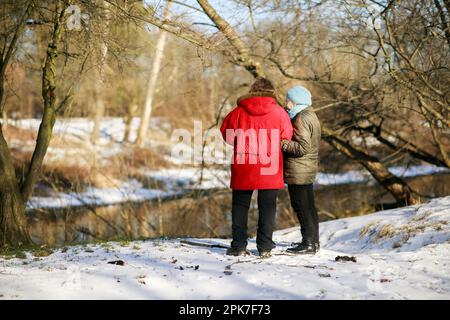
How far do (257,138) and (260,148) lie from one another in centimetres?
10

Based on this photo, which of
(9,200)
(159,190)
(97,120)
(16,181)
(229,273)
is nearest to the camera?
(229,273)

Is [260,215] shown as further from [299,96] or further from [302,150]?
[299,96]

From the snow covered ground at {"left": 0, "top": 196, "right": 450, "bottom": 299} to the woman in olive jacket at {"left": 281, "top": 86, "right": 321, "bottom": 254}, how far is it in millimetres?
332

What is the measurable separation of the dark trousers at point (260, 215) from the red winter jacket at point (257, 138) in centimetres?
12

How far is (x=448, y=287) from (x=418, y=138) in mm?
9869

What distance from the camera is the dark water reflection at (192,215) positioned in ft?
40.1

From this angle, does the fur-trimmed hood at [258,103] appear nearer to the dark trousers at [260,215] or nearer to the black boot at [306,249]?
the dark trousers at [260,215]

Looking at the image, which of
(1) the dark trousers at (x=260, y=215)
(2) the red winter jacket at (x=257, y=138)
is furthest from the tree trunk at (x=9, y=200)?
(2) the red winter jacket at (x=257, y=138)

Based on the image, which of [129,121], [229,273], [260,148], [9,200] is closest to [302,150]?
[260,148]

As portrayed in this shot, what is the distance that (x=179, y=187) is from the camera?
2048 centimetres

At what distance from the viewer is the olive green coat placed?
5.70 metres

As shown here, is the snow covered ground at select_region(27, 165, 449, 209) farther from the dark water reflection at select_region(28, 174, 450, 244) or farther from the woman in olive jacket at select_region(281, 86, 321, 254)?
the woman in olive jacket at select_region(281, 86, 321, 254)

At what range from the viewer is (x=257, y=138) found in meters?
5.52

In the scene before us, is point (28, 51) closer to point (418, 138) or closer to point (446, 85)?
point (446, 85)
